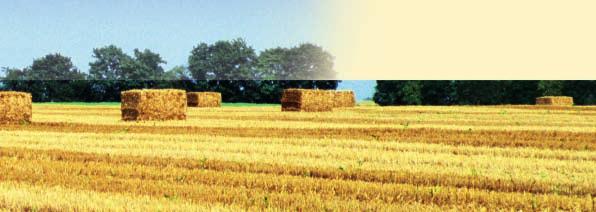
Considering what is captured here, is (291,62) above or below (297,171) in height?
above

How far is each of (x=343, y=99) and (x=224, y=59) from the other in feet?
58.6

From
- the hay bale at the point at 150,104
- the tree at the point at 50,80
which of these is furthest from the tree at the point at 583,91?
the hay bale at the point at 150,104

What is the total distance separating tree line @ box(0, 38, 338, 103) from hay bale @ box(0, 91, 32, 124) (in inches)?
1314

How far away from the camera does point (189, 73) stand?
7106 cm

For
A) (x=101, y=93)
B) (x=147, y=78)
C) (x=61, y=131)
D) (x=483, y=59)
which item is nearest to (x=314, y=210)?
(x=483, y=59)

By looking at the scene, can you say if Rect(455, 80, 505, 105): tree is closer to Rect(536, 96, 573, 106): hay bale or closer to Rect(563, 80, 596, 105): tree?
Rect(563, 80, 596, 105): tree

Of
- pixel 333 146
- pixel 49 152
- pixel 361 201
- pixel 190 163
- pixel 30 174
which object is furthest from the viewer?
pixel 333 146

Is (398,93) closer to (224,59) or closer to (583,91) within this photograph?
(583,91)

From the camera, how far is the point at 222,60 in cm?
6669

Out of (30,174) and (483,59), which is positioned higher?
(483,59)

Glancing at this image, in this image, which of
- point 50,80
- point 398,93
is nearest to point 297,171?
point 50,80

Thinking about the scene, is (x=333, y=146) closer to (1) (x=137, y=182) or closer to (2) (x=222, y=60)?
(1) (x=137, y=182)

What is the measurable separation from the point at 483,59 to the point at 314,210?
13595 mm

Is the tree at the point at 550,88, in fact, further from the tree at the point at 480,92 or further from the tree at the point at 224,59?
the tree at the point at 224,59
